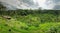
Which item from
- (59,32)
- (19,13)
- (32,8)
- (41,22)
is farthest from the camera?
(32,8)

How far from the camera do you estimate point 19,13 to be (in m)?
34.2

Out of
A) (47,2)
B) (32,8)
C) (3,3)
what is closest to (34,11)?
(32,8)

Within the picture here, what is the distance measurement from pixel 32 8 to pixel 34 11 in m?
1.59

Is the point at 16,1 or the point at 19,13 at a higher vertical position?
the point at 16,1

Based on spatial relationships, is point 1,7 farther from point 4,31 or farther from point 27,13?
point 4,31

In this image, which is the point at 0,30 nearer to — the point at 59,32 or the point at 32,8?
the point at 59,32

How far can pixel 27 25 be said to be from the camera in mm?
26938

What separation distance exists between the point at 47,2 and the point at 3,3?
10.3 meters

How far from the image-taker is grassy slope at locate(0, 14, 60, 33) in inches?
881

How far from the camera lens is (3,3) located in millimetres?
34812

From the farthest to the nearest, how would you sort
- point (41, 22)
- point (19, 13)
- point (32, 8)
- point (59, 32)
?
1. point (32, 8)
2. point (19, 13)
3. point (41, 22)
4. point (59, 32)

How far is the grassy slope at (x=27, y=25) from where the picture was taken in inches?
881

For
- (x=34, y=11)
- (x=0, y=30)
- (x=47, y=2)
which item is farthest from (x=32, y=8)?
(x=0, y=30)

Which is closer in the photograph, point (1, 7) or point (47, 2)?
point (1, 7)
